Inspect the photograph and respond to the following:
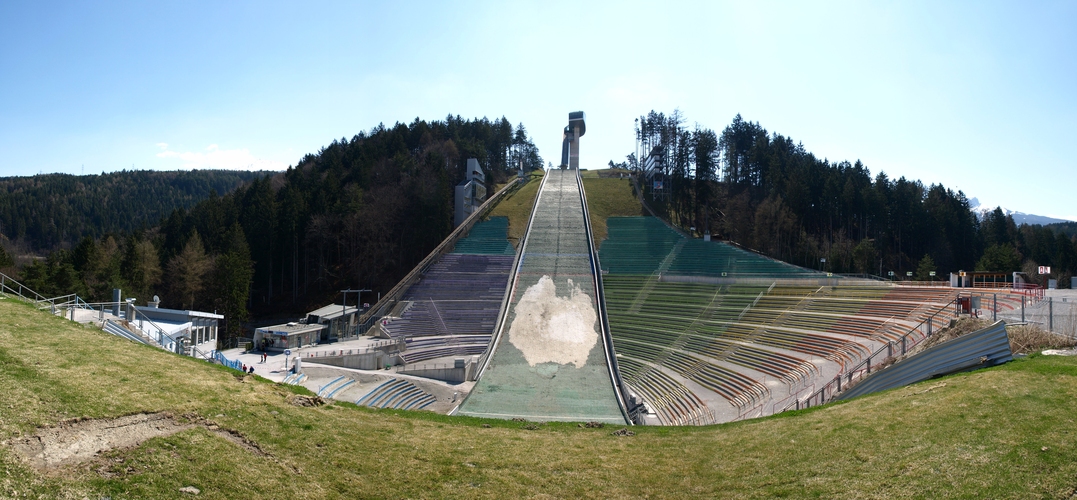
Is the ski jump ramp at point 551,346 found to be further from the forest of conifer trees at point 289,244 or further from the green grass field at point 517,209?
the forest of conifer trees at point 289,244

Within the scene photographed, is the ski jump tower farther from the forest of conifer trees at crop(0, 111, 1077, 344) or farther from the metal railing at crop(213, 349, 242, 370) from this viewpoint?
the metal railing at crop(213, 349, 242, 370)

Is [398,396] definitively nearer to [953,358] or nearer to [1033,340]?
[953,358]

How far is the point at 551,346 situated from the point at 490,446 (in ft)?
57.0

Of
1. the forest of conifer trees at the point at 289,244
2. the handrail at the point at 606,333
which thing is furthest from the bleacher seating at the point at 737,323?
the forest of conifer trees at the point at 289,244

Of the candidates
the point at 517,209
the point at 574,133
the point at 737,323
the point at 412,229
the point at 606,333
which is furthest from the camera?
the point at 574,133

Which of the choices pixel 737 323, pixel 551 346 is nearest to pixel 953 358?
pixel 737 323

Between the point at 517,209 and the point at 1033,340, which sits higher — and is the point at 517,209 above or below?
above

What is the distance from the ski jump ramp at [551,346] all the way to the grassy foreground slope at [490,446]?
8.38 meters

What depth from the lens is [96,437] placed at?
Result: 7.00 metres

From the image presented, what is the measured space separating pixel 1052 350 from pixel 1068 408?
4907mm

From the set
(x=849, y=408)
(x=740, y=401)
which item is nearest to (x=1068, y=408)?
(x=849, y=408)

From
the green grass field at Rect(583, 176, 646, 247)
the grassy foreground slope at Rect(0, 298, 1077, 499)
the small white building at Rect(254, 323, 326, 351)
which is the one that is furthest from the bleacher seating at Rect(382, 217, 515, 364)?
the grassy foreground slope at Rect(0, 298, 1077, 499)

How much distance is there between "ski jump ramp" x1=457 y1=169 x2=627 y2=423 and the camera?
66.3 feet

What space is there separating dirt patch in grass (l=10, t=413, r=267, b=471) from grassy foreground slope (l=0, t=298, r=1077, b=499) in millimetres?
153
